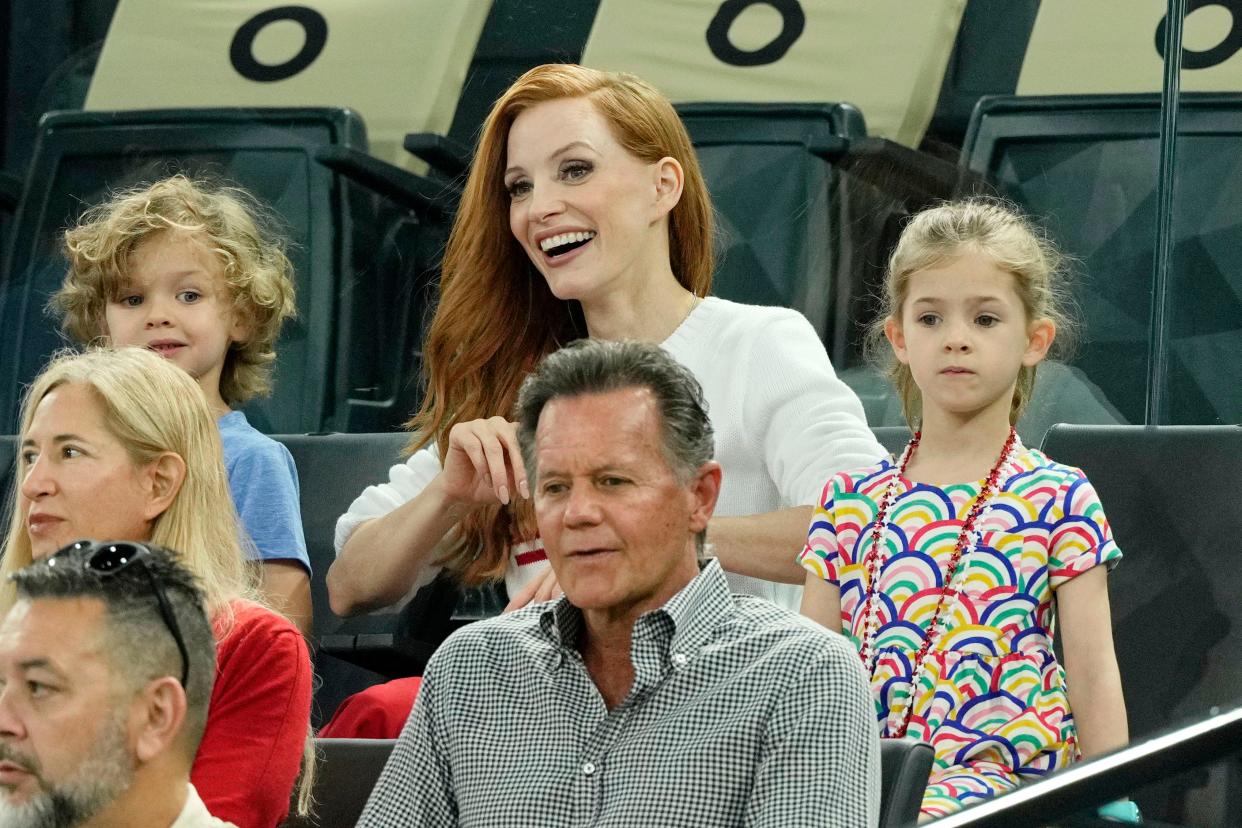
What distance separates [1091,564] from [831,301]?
42.6 inches

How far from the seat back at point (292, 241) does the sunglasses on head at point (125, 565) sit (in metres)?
1.59

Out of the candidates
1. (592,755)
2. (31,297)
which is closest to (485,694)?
(592,755)

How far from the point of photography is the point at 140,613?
126 centimetres

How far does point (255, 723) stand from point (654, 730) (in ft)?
1.13

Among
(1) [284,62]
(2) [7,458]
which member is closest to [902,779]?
(2) [7,458]

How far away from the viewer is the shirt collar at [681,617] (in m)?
1.34

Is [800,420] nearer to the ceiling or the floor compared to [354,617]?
nearer to the ceiling

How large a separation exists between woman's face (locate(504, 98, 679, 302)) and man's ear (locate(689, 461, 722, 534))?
0.56 metres

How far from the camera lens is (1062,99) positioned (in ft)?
8.45

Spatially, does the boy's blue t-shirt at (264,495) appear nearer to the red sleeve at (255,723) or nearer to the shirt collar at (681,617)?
the red sleeve at (255,723)

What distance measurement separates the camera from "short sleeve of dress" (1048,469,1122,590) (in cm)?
165

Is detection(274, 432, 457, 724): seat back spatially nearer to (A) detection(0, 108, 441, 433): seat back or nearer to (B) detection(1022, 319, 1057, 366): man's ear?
(A) detection(0, 108, 441, 433): seat back

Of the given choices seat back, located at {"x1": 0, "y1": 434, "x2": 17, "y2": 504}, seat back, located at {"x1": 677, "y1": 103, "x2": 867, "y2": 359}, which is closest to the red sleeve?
seat back, located at {"x1": 0, "y1": 434, "x2": 17, "y2": 504}

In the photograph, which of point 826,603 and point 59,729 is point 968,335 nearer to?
point 826,603
